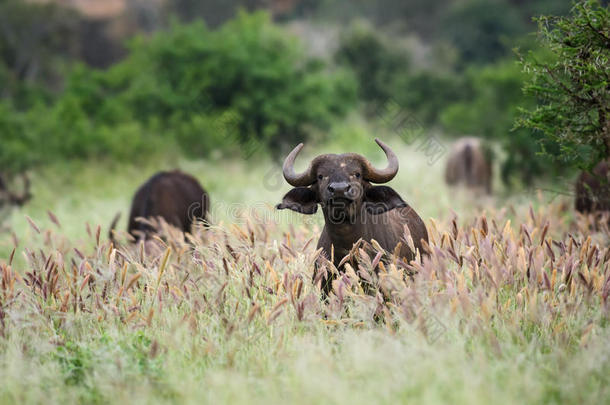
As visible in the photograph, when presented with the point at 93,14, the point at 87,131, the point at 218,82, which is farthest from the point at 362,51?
the point at 93,14

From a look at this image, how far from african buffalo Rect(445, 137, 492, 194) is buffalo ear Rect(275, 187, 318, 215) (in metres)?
7.94

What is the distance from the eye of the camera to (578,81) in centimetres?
514

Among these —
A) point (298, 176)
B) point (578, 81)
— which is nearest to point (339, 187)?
point (298, 176)

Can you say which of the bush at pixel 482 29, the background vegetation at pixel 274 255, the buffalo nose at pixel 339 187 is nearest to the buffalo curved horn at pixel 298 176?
the buffalo nose at pixel 339 187

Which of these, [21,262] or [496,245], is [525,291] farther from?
[21,262]

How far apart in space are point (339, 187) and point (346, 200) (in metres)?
0.22

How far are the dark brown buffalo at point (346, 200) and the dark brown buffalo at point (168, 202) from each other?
2449mm

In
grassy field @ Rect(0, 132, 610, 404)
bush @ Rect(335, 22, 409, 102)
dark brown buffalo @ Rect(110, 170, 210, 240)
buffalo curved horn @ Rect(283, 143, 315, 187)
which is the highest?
bush @ Rect(335, 22, 409, 102)

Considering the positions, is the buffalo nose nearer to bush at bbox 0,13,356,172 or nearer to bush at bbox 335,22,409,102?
bush at bbox 0,13,356,172

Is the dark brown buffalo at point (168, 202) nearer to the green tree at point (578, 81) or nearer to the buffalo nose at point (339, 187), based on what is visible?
the buffalo nose at point (339, 187)

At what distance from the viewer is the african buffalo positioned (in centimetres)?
1237

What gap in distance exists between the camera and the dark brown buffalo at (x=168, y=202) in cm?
726

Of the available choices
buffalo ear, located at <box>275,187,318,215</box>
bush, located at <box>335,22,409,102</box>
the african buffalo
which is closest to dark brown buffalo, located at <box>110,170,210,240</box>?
buffalo ear, located at <box>275,187,318,215</box>

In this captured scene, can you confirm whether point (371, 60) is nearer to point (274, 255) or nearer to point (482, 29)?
point (482, 29)
